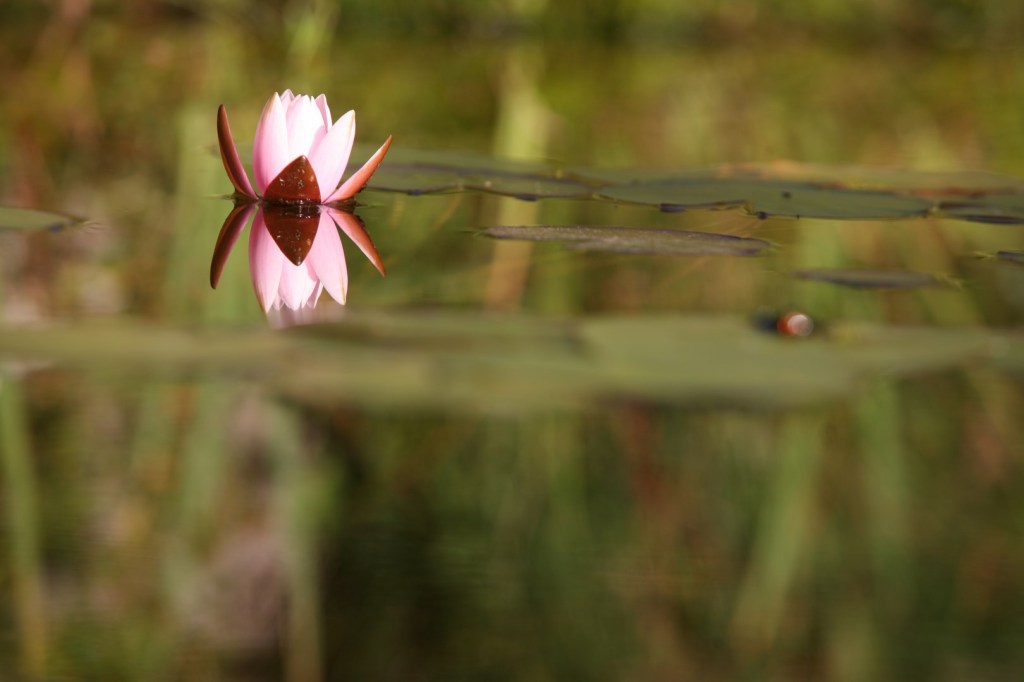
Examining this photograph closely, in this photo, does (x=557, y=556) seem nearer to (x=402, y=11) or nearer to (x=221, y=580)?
(x=221, y=580)

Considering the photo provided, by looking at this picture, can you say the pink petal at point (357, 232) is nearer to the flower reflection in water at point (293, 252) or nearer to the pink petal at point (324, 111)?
the flower reflection in water at point (293, 252)

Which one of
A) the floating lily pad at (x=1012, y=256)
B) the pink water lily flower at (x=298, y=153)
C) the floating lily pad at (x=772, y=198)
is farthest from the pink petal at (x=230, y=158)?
the floating lily pad at (x=1012, y=256)

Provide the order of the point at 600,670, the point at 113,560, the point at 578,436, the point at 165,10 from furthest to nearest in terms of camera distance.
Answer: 1. the point at 165,10
2. the point at 578,436
3. the point at 113,560
4. the point at 600,670

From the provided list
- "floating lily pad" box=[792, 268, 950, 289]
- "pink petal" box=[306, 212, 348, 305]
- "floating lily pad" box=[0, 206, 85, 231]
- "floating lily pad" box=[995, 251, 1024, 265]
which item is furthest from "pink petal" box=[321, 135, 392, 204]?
"floating lily pad" box=[995, 251, 1024, 265]

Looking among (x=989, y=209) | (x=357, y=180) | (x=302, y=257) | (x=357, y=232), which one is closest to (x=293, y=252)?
(x=302, y=257)

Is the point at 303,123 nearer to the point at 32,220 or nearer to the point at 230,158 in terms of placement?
the point at 230,158

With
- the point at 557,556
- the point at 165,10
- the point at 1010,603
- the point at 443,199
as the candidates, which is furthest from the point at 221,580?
the point at 165,10
